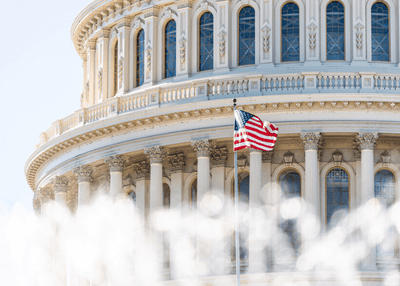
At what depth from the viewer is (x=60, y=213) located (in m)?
62.9

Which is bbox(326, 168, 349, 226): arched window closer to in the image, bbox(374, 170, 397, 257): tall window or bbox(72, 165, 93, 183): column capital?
bbox(374, 170, 397, 257): tall window

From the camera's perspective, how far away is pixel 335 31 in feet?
187

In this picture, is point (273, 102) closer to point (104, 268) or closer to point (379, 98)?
point (379, 98)

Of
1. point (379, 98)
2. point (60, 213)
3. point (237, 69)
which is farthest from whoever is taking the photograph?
point (60, 213)

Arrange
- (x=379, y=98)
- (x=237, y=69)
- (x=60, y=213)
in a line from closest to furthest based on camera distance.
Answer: (x=379, y=98)
(x=237, y=69)
(x=60, y=213)

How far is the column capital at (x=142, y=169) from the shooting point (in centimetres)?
5881

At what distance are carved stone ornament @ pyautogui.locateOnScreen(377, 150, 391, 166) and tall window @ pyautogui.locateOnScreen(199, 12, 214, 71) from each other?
950 cm

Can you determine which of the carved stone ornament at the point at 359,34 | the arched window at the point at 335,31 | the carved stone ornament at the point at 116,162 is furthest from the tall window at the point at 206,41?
the carved stone ornament at the point at 359,34

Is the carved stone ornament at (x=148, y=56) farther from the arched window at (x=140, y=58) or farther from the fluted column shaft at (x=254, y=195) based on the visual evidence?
the fluted column shaft at (x=254, y=195)

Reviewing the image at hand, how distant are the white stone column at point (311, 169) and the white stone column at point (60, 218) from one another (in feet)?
47.5

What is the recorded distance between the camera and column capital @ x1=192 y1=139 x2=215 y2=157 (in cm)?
5456

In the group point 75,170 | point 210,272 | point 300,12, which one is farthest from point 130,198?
point 300,12

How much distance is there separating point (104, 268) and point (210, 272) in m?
7.58

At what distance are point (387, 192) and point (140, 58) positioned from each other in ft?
48.3
